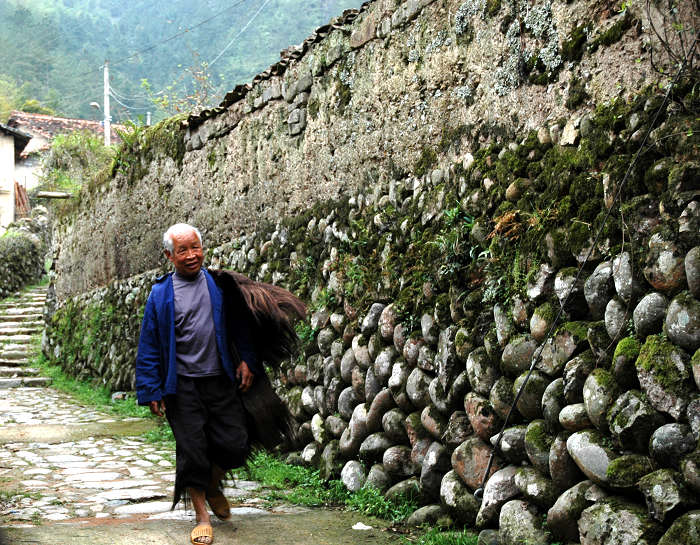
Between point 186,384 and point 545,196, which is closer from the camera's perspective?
point 545,196

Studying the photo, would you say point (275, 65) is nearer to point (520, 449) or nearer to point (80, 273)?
point (520, 449)

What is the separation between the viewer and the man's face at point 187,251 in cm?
391

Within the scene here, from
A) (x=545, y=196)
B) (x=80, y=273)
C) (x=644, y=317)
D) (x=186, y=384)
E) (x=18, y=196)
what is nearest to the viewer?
(x=644, y=317)

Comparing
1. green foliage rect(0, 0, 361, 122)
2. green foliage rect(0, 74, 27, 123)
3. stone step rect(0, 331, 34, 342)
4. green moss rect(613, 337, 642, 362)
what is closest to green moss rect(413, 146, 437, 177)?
green moss rect(613, 337, 642, 362)

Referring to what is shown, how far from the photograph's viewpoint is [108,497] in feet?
14.5

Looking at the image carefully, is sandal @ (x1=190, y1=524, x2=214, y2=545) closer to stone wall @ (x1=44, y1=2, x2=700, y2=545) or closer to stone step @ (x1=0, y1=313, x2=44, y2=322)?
stone wall @ (x1=44, y1=2, x2=700, y2=545)

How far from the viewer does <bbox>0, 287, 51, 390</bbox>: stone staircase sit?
11.4 m

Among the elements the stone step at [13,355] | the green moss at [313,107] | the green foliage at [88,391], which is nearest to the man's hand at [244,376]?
the green moss at [313,107]

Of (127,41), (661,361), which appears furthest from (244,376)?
(127,41)

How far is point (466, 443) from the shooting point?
3467 millimetres

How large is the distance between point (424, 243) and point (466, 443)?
4.06 feet

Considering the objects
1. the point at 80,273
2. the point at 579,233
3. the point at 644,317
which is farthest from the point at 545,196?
the point at 80,273

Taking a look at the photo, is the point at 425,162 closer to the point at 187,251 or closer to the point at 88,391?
the point at 187,251

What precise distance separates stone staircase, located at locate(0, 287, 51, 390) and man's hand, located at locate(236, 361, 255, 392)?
28.0ft
